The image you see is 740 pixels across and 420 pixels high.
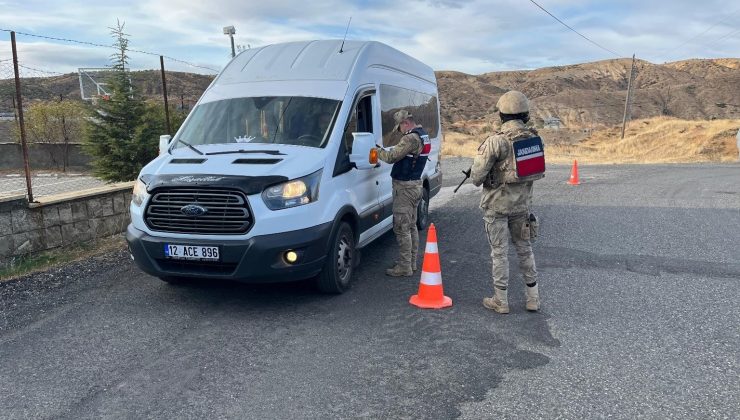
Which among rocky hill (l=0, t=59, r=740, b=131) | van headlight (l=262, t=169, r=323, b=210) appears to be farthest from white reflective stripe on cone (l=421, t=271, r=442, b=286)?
rocky hill (l=0, t=59, r=740, b=131)

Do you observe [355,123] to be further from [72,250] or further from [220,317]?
[72,250]

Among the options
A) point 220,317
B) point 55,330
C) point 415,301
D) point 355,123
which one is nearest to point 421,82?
point 355,123

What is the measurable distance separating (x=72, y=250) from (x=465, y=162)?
16687 millimetres

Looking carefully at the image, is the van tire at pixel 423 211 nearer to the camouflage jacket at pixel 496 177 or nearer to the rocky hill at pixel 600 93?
the camouflage jacket at pixel 496 177

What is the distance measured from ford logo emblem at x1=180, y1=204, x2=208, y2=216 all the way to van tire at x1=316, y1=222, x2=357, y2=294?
1.15 meters

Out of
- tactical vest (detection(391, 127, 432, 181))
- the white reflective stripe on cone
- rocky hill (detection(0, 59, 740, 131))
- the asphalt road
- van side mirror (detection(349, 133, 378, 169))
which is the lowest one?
the asphalt road

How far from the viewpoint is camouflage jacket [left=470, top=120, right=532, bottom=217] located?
466 centimetres

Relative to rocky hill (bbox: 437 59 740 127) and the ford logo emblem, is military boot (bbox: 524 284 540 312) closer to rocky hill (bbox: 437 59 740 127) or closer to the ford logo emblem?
the ford logo emblem

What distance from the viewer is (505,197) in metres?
4.72

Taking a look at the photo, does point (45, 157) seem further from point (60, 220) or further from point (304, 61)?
point (304, 61)

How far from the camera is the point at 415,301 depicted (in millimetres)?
5102

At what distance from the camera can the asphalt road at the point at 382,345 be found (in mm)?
3354

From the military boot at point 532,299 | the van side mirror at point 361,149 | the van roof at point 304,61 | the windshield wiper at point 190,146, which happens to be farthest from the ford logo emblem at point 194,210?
the military boot at point 532,299

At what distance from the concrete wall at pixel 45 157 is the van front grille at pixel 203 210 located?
17.5m
